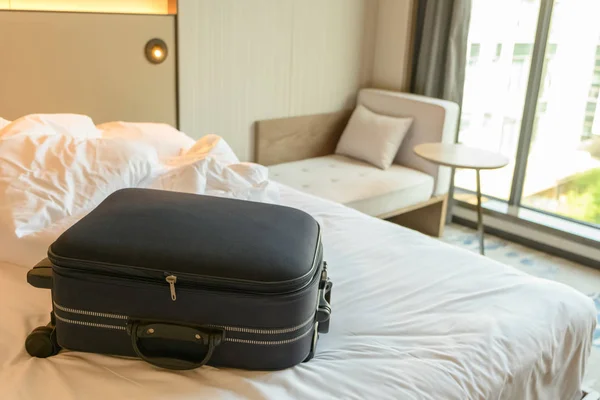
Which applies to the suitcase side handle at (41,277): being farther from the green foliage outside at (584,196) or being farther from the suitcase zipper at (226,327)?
the green foliage outside at (584,196)

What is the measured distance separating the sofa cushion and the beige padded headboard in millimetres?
731

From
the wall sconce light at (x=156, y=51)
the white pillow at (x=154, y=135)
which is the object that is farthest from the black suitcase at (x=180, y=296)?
the wall sconce light at (x=156, y=51)

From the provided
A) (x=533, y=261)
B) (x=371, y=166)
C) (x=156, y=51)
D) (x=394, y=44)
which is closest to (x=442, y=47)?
(x=394, y=44)

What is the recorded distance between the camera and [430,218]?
3395 millimetres

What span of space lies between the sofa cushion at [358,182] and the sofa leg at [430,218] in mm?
148

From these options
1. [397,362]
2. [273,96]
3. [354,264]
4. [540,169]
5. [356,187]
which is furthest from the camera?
[540,169]

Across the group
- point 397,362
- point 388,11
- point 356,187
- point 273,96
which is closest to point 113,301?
point 397,362

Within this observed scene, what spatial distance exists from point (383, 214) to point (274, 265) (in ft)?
6.42

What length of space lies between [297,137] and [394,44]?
85 centimetres

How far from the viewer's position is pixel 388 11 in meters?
3.50

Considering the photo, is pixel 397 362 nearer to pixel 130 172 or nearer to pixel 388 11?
pixel 130 172

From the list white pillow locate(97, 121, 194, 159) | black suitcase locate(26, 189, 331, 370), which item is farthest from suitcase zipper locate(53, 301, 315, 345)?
white pillow locate(97, 121, 194, 159)

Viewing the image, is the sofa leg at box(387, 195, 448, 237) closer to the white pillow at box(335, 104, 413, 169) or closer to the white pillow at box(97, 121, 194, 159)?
the white pillow at box(335, 104, 413, 169)

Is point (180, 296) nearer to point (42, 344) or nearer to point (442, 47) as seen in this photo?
point (42, 344)
